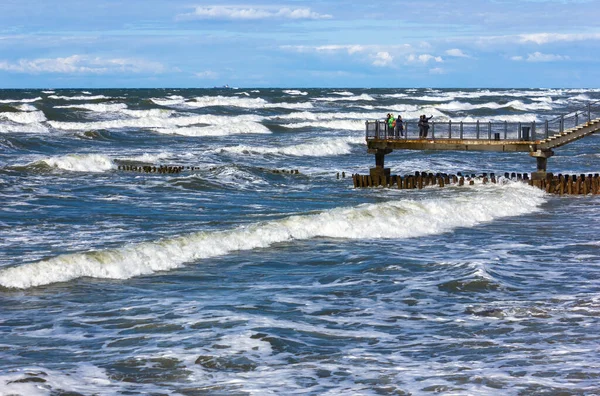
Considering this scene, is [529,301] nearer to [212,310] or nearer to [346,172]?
[212,310]

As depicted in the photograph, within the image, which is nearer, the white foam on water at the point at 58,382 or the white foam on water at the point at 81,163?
the white foam on water at the point at 58,382

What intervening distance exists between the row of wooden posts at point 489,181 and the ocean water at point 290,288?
2.41 ft

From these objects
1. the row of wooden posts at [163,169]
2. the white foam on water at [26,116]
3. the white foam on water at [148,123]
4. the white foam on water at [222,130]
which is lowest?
the row of wooden posts at [163,169]

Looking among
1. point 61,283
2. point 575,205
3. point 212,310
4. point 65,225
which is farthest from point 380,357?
point 575,205

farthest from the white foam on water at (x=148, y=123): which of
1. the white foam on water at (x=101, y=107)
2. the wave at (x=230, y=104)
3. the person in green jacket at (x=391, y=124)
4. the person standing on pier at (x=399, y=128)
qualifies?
the person standing on pier at (x=399, y=128)

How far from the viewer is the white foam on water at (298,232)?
21.2m

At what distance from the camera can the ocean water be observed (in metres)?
13.6

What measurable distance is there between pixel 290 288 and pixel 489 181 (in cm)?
2349

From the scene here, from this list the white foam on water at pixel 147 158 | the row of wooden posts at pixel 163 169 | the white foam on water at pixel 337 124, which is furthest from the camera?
the white foam on water at pixel 337 124

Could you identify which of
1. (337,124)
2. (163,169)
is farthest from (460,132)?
(337,124)

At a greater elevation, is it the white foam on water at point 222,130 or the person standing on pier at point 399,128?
the person standing on pier at point 399,128

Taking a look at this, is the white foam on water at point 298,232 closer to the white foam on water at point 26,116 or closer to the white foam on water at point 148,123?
the white foam on water at point 148,123

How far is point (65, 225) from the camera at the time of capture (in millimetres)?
28047

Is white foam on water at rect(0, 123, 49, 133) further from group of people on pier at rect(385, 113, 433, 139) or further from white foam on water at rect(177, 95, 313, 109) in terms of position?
white foam on water at rect(177, 95, 313, 109)
